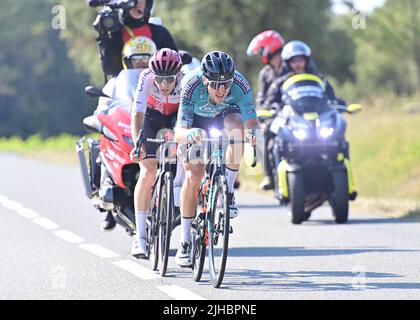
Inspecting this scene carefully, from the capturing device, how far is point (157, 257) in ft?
33.1

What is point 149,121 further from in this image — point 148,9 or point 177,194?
point 148,9

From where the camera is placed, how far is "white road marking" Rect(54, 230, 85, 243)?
12.8 metres

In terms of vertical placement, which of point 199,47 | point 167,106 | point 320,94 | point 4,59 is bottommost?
point 167,106

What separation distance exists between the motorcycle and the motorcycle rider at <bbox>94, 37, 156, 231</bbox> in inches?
110

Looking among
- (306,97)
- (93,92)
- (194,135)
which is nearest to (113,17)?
(93,92)

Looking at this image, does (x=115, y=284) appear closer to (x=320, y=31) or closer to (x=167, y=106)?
(x=167, y=106)

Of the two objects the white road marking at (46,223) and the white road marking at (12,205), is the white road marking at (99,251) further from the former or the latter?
the white road marking at (12,205)

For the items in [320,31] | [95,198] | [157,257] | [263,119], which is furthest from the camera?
[320,31]

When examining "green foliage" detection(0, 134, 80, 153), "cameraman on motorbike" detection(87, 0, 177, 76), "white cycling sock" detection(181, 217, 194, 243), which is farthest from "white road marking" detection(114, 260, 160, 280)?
"green foliage" detection(0, 134, 80, 153)

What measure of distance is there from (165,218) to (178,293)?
3.80 ft

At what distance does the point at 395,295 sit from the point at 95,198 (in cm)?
442

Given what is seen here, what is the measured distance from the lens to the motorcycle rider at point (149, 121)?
10258 mm
